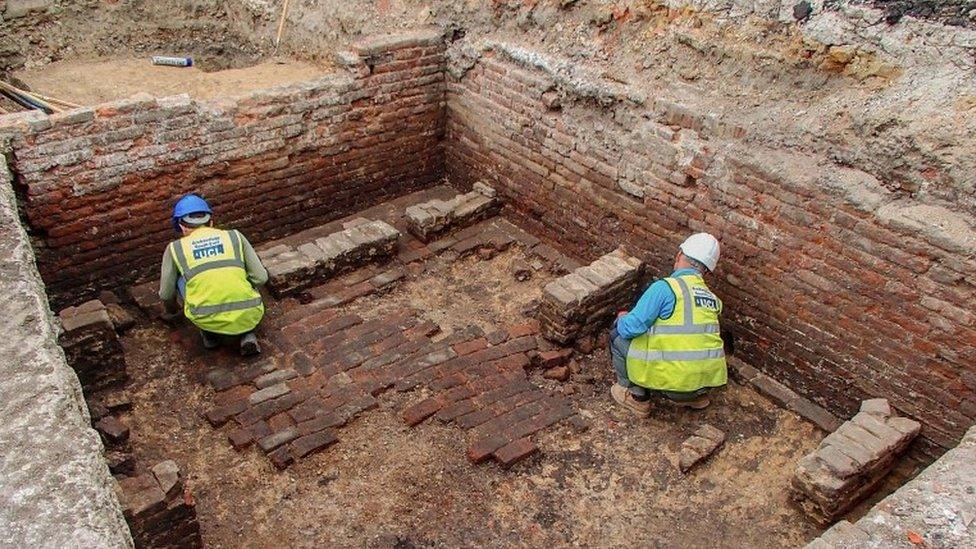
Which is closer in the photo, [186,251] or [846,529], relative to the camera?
[846,529]

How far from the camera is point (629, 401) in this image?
5.48m

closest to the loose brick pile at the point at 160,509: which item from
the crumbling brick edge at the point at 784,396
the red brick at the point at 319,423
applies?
the red brick at the point at 319,423

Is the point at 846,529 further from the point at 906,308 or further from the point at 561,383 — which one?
the point at 561,383

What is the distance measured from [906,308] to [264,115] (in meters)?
4.85

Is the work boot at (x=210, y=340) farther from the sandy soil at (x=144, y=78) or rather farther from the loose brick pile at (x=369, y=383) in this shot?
the sandy soil at (x=144, y=78)

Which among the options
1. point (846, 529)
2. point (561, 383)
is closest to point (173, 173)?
point (561, 383)

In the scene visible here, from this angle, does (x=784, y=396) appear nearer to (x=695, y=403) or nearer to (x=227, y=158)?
(x=695, y=403)

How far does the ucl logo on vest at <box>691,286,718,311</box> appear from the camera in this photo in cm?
510

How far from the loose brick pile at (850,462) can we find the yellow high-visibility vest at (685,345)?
2.64ft

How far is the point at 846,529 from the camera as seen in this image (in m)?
3.50

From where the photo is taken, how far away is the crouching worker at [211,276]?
17.9ft

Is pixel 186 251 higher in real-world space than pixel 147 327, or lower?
higher

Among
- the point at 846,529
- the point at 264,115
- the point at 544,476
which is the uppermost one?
the point at 264,115

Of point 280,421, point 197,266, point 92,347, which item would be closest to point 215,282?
point 197,266
